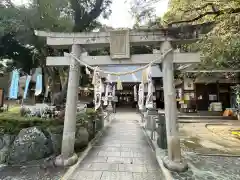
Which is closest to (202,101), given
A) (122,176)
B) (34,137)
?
(122,176)

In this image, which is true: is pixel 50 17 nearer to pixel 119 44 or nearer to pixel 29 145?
pixel 119 44

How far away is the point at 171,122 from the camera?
4.37 meters

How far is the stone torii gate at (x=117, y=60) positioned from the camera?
4.40 meters

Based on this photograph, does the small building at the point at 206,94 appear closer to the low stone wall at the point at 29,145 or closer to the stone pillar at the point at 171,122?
the stone pillar at the point at 171,122

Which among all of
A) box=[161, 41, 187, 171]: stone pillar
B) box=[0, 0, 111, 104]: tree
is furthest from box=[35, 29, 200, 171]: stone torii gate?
box=[0, 0, 111, 104]: tree

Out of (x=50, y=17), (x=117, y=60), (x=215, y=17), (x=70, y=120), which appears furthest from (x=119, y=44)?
(x=50, y=17)

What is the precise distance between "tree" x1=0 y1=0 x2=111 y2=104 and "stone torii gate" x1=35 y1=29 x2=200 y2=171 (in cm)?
308

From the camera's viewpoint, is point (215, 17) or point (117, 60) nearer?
point (117, 60)

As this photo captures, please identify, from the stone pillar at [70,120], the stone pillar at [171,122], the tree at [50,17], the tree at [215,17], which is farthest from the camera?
the tree at [50,17]

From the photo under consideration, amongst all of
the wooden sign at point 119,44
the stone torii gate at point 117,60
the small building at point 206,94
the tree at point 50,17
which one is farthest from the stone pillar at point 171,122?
the small building at point 206,94

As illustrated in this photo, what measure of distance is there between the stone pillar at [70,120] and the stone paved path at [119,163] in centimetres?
45

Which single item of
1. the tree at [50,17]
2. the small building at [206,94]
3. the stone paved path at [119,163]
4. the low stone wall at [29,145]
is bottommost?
the stone paved path at [119,163]

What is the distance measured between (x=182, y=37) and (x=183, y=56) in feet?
1.73

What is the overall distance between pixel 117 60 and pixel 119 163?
9.75ft
